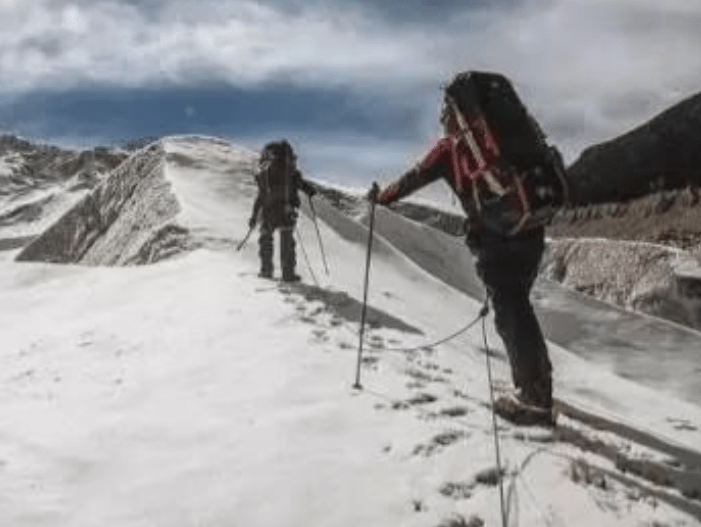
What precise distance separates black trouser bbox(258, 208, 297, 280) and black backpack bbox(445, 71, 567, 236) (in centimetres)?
697

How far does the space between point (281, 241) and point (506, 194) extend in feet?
24.5

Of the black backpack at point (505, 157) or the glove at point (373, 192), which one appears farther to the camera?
the glove at point (373, 192)

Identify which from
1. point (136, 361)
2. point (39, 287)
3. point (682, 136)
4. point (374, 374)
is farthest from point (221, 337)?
point (682, 136)

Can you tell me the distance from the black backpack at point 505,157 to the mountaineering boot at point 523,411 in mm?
1346

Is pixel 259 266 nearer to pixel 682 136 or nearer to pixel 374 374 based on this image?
pixel 374 374

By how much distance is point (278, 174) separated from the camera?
15.7m

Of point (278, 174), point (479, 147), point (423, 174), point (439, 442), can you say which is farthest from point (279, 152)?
point (439, 442)

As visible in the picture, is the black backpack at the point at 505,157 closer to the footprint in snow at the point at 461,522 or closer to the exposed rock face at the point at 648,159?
the footprint in snow at the point at 461,522

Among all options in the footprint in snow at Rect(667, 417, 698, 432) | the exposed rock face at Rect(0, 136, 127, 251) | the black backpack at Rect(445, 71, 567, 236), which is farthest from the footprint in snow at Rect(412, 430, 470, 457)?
the exposed rock face at Rect(0, 136, 127, 251)

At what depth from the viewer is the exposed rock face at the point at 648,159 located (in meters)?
33.3

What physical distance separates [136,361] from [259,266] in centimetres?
563

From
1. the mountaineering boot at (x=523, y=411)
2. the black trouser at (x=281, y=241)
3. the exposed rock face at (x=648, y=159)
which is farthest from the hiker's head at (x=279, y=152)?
the exposed rock face at (x=648, y=159)

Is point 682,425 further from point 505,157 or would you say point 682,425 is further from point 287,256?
point 287,256

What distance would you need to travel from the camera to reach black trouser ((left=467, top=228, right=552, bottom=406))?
28.1 feet
